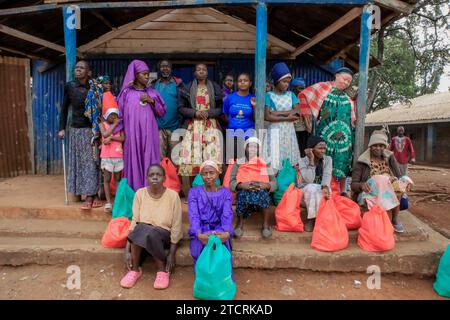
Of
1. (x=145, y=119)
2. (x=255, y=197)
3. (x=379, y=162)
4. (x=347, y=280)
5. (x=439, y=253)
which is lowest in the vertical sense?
(x=347, y=280)

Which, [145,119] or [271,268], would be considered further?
[145,119]

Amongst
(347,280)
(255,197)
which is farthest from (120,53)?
(347,280)

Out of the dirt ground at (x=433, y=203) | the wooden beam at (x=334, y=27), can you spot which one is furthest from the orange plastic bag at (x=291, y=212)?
the wooden beam at (x=334, y=27)

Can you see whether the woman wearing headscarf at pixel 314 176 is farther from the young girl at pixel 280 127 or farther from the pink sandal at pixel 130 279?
the pink sandal at pixel 130 279

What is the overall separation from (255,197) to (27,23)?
4.48 m

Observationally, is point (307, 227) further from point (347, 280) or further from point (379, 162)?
point (379, 162)

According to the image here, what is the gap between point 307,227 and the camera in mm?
3729

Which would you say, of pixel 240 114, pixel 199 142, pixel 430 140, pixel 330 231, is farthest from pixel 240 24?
pixel 430 140

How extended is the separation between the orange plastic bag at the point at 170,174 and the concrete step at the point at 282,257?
1.14 metres

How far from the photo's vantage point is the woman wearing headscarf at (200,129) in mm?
4195

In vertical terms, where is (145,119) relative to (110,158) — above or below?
above

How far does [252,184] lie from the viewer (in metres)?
3.49

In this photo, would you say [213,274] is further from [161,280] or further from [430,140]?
[430,140]

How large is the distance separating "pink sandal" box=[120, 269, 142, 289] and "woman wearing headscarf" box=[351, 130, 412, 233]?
2488 millimetres
